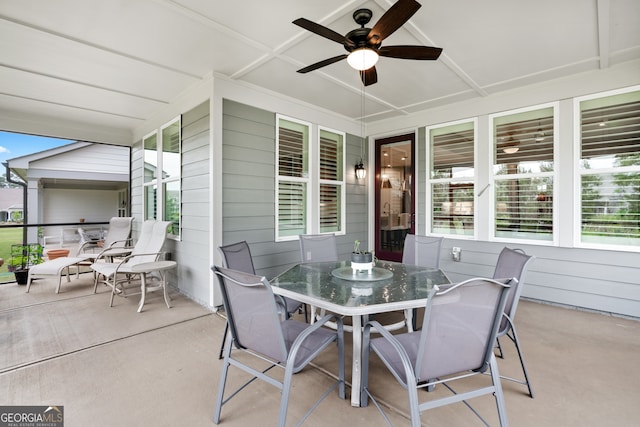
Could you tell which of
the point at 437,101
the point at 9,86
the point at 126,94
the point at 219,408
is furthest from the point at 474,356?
the point at 9,86

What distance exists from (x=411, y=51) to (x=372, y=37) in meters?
0.39

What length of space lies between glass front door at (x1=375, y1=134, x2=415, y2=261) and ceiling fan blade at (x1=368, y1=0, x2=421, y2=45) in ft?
11.6

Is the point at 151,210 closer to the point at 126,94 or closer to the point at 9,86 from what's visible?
the point at 126,94

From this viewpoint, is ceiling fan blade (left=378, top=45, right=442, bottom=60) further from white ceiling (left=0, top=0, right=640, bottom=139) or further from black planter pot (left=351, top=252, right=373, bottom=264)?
black planter pot (left=351, top=252, right=373, bottom=264)

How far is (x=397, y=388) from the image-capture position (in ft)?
6.79

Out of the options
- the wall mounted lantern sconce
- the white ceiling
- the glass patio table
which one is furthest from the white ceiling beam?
the wall mounted lantern sconce

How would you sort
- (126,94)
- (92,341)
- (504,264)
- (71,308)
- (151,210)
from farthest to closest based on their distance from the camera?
(151,210) < (126,94) < (71,308) < (92,341) < (504,264)

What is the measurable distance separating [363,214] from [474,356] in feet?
14.6

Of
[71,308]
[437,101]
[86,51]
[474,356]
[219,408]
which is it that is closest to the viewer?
[474,356]

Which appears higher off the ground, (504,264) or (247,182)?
(247,182)

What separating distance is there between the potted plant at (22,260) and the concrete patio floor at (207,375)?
1711 mm

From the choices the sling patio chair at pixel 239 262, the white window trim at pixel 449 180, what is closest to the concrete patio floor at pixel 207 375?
the sling patio chair at pixel 239 262

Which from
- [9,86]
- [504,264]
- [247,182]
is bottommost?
[504,264]

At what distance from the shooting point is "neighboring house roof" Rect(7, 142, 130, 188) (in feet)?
22.7
